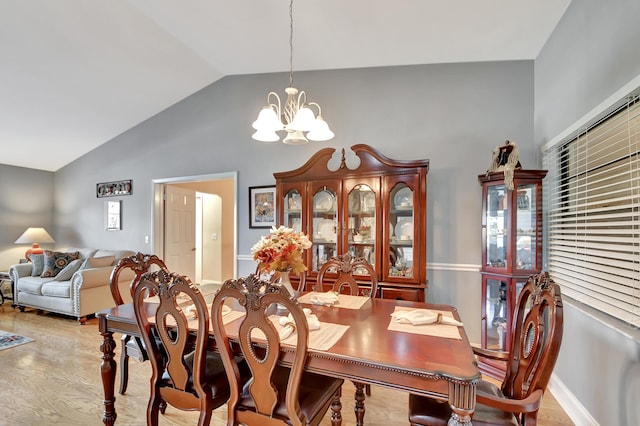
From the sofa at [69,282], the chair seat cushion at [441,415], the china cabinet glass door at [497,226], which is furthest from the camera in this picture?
the sofa at [69,282]

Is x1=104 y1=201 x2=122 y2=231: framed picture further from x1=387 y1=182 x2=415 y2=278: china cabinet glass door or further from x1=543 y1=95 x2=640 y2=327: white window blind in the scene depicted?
x1=543 y1=95 x2=640 y2=327: white window blind

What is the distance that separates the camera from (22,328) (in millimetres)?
3818

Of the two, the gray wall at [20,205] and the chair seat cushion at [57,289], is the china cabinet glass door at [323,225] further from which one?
the gray wall at [20,205]

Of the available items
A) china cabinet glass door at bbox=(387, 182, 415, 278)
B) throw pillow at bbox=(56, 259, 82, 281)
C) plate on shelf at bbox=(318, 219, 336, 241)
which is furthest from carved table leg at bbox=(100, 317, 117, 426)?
throw pillow at bbox=(56, 259, 82, 281)

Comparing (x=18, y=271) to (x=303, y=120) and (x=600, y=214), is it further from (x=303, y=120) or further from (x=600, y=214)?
(x=600, y=214)

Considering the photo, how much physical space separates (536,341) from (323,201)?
2.22m

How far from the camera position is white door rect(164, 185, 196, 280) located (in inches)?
191

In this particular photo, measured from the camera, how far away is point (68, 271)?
4.34 metres

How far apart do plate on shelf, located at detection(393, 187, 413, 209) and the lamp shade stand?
19.5ft

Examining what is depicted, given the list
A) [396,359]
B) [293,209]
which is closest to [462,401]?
[396,359]

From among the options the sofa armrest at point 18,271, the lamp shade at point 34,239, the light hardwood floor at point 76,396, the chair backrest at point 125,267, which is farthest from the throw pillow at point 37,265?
the chair backrest at point 125,267

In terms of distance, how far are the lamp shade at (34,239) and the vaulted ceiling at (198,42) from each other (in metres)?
1.73

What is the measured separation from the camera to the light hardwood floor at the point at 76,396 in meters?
2.08

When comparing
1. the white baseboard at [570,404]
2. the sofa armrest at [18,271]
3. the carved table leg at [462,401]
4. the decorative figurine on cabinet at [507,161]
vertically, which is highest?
the decorative figurine on cabinet at [507,161]
